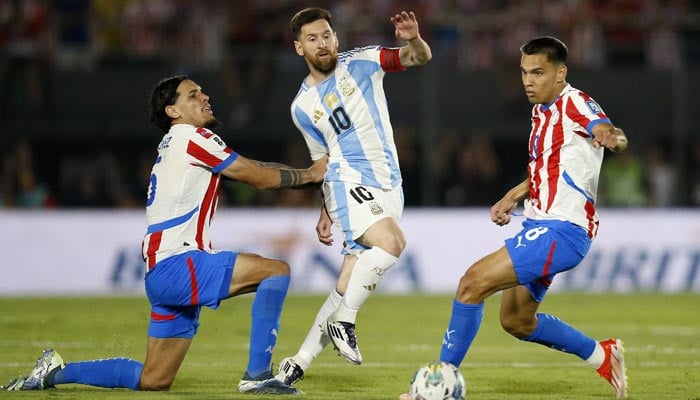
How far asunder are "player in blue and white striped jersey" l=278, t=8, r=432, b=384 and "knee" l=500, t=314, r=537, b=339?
84cm

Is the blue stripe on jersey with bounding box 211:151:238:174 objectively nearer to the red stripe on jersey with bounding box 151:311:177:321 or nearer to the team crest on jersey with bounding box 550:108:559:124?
the red stripe on jersey with bounding box 151:311:177:321

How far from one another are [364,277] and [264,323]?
785mm

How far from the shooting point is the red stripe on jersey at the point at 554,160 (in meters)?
7.41

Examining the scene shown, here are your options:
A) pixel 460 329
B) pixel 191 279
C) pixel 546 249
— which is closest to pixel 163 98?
pixel 191 279

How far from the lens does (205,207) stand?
777cm

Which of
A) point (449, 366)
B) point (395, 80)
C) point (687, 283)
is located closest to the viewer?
point (449, 366)

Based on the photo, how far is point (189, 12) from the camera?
18984mm

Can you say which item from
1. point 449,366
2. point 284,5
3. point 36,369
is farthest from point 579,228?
point 284,5

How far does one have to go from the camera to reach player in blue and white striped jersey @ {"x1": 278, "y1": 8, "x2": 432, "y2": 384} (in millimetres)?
7965

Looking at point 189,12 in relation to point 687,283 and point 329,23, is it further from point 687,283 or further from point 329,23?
point 329,23

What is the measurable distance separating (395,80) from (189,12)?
356 centimetres

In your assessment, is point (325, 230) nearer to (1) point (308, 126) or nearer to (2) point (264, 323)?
(1) point (308, 126)

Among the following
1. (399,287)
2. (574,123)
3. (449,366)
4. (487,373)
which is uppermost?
(574,123)

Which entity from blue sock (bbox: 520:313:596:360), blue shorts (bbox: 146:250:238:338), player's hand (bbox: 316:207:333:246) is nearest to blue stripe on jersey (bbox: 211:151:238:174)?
blue shorts (bbox: 146:250:238:338)
